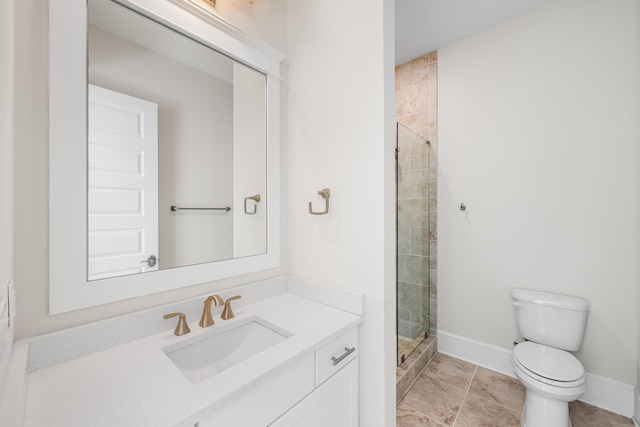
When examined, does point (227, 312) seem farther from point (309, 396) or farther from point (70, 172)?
point (70, 172)

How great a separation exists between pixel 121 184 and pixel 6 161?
0.32m

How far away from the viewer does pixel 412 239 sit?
220cm

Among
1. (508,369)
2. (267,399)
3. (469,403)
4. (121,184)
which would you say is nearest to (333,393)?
(267,399)

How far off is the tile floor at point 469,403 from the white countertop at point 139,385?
1156 millimetres

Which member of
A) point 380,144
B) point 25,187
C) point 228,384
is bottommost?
point 228,384

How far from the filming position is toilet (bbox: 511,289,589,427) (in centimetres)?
137

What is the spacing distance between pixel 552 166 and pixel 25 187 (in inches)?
108

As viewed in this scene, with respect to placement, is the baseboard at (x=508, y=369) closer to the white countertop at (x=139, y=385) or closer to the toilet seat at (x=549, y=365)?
the toilet seat at (x=549, y=365)

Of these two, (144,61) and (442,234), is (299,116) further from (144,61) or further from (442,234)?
(442,234)

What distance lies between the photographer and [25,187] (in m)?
0.78

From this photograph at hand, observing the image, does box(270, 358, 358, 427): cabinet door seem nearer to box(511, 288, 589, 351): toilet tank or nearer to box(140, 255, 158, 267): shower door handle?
box(140, 255, 158, 267): shower door handle

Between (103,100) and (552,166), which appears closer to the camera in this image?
(103,100)

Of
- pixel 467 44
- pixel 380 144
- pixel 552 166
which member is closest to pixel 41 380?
pixel 380 144

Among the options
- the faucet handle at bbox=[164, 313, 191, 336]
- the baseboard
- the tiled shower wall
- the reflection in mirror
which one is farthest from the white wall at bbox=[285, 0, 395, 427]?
the baseboard
